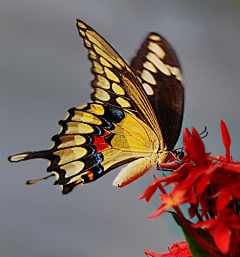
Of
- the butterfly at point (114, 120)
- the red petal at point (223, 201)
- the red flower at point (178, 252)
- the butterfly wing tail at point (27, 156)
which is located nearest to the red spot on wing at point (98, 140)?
the butterfly at point (114, 120)

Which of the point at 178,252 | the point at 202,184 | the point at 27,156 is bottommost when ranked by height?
the point at 178,252

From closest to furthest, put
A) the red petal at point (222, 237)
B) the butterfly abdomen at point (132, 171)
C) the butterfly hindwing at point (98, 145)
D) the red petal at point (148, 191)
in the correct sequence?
the red petal at point (222, 237) → the red petal at point (148, 191) → the butterfly abdomen at point (132, 171) → the butterfly hindwing at point (98, 145)

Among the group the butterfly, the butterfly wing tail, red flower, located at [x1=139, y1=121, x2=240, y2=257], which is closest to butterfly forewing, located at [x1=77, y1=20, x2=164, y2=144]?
the butterfly

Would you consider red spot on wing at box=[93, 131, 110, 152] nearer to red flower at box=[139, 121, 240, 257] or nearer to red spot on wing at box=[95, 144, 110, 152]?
red spot on wing at box=[95, 144, 110, 152]

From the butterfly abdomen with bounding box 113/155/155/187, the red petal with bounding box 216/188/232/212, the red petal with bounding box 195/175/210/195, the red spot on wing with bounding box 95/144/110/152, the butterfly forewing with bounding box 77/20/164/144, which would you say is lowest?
the red petal with bounding box 216/188/232/212

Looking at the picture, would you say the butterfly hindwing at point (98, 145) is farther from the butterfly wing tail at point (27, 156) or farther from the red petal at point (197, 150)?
the red petal at point (197, 150)

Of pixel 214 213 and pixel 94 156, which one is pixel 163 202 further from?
pixel 94 156

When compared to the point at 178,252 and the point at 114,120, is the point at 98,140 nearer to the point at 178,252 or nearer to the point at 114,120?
the point at 114,120

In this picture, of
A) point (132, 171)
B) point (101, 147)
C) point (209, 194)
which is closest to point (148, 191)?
point (209, 194)
